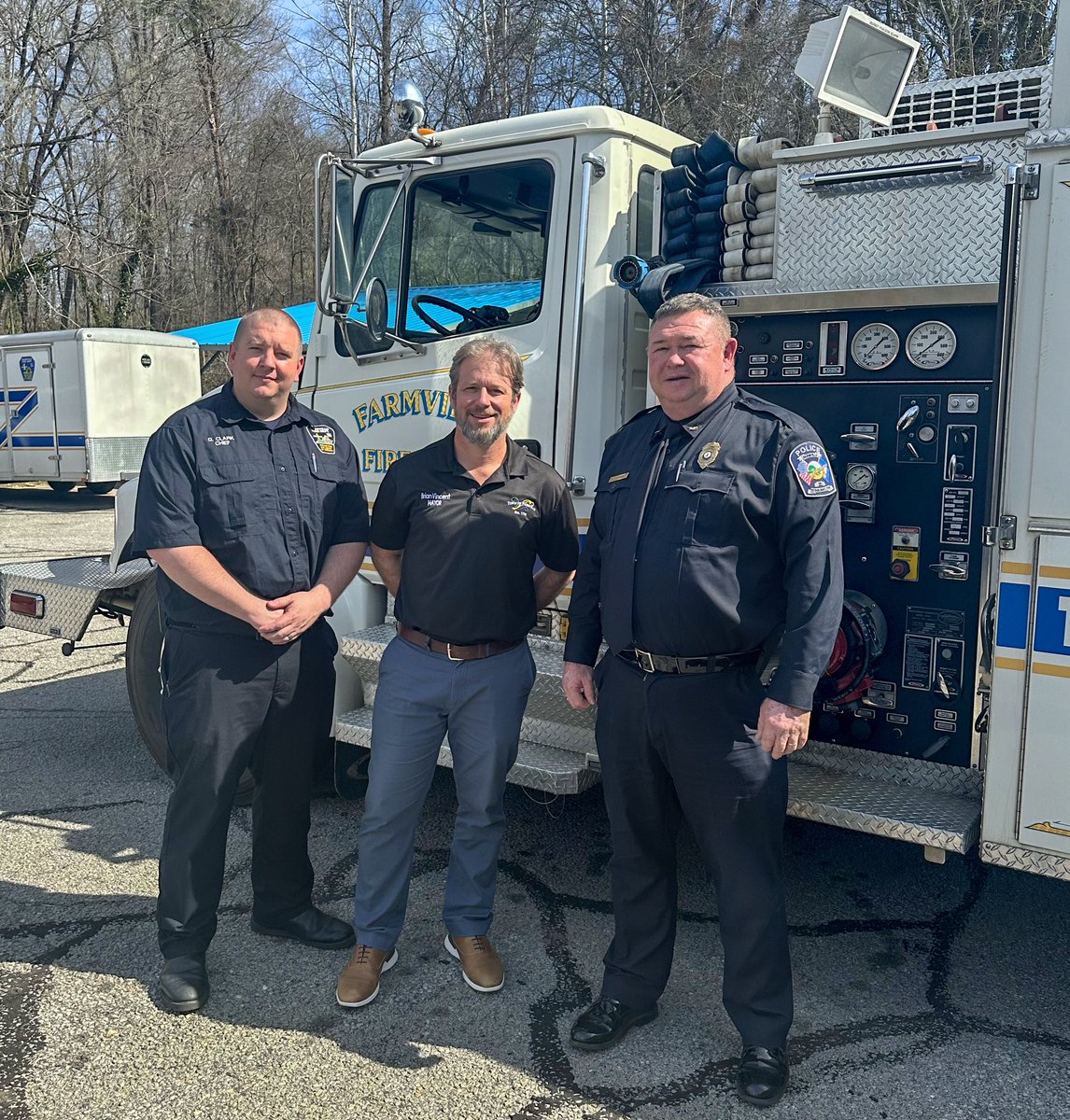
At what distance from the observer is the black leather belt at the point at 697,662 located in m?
2.68

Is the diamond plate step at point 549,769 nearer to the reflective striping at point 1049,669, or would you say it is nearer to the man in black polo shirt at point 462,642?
the man in black polo shirt at point 462,642

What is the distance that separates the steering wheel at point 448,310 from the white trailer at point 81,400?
36.7 ft

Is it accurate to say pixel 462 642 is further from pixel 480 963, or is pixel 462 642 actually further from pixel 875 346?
pixel 875 346

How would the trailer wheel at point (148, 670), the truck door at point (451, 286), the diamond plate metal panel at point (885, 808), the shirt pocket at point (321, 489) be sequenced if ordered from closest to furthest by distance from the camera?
the diamond plate metal panel at point (885, 808) < the shirt pocket at point (321, 489) < the truck door at point (451, 286) < the trailer wheel at point (148, 670)

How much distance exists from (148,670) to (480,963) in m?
2.12

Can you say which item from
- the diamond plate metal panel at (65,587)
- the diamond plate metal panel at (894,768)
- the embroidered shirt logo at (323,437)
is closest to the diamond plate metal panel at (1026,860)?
the diamond plate metal panel at (894,768)

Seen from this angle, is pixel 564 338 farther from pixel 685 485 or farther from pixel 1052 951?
pixel 1052 951

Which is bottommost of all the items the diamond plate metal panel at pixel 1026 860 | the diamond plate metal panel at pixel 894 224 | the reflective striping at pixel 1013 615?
the diamond plate metal panel at pixel 1026 860

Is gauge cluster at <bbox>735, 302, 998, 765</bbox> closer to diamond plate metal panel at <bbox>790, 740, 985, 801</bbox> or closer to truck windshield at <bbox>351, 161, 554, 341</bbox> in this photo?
diamond plate metal panel at <bbox>790, 740, 985, 801</bbox>

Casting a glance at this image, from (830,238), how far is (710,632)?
1416 mm

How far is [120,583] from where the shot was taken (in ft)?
16.1

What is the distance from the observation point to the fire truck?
2.72 m

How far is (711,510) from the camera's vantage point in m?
2.65

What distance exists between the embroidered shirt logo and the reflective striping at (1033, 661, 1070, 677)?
2.06 metres
